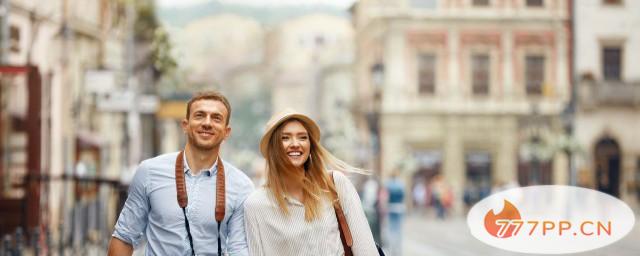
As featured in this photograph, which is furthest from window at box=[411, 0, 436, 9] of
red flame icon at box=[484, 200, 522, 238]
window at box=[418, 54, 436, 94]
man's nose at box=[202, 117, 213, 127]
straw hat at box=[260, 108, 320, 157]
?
man's nose at box=[202, 117, 213, 127]

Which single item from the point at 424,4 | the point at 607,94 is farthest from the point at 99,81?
the point at 424,4

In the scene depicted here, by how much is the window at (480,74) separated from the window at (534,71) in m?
1.59

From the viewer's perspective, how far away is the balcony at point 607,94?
40.5 m

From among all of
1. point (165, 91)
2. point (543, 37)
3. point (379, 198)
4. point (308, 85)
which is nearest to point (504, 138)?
point (543, 37)

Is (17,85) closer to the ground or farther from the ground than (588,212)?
farther from the ground

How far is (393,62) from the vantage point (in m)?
45.2

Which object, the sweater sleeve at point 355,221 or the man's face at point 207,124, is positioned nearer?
the man's face at point 207,124

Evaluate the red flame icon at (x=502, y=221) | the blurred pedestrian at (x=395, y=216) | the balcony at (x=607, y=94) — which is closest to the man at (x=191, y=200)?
the red flame icon at (x=502, y=221)

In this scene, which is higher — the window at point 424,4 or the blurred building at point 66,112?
the window at point 424,4

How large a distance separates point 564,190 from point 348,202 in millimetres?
1118

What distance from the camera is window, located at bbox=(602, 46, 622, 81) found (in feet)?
134

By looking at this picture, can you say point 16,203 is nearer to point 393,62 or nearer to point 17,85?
point 17,85

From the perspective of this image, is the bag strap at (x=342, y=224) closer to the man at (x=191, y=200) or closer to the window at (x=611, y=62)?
the man at (x=191, y=200)

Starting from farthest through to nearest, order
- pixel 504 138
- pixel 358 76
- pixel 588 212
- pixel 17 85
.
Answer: pixel 358 76
pixel 504 138
pixel 17 85
pixel 588 212
